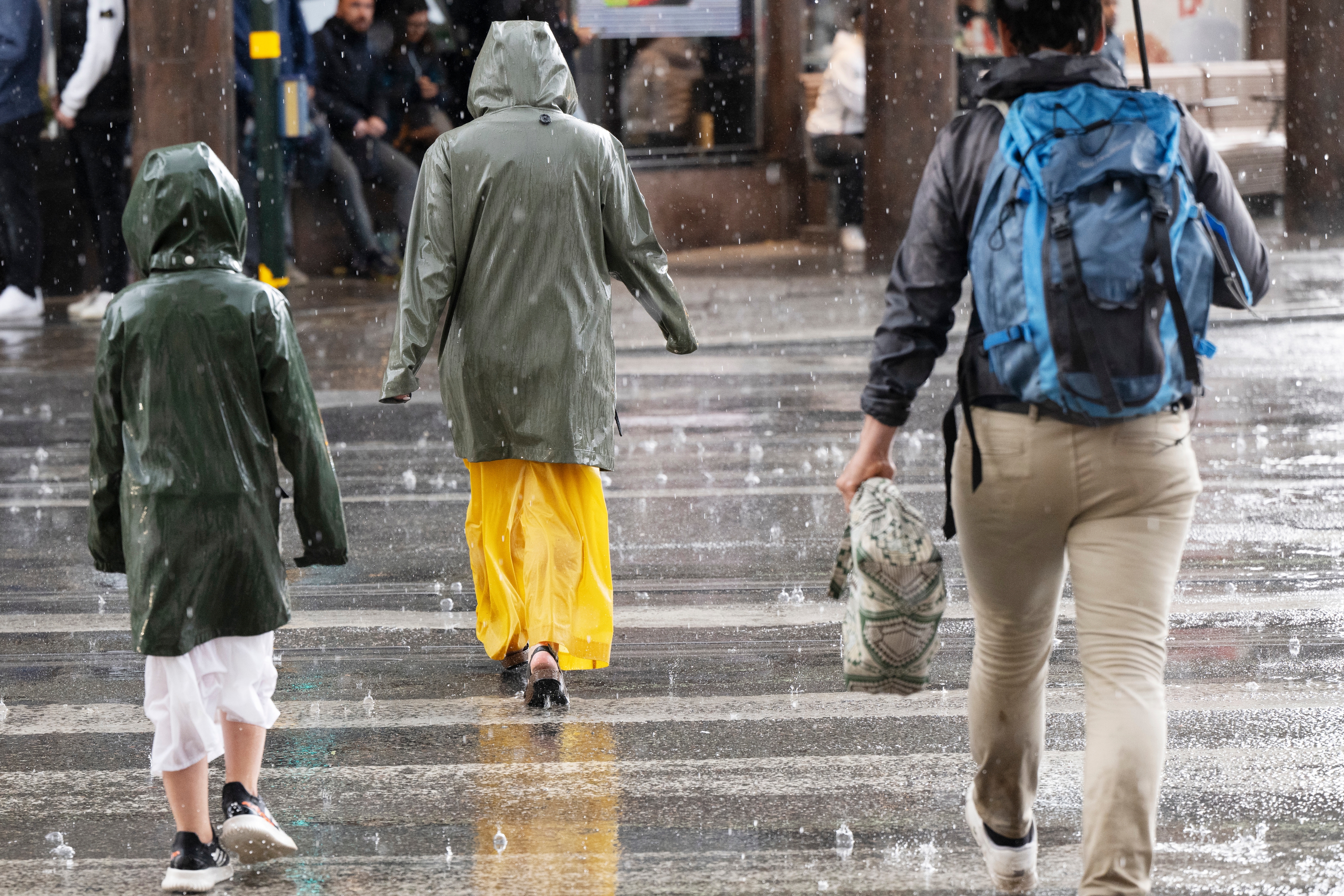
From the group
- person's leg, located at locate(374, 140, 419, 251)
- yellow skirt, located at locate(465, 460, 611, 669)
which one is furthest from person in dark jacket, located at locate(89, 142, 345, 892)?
person's leg, located at locate(374, 140, 419, 251)

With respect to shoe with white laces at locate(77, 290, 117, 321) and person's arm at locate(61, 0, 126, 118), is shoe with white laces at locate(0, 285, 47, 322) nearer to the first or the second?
shoe with white laces at locate(77, 290, 117, 321)

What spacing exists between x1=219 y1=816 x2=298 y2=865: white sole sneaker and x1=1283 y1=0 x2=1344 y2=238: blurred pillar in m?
15.9

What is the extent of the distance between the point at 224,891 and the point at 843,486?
1586 mm

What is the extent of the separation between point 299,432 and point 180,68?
1097 centimetres

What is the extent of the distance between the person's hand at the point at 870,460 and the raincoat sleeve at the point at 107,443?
1.54m

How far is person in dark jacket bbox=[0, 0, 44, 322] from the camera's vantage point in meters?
13.9

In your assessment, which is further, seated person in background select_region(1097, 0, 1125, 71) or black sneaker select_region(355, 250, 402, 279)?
black sneaker select_region(355, 250, 402, 279)

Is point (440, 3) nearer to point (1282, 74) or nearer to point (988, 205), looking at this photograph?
point (1282, 74)

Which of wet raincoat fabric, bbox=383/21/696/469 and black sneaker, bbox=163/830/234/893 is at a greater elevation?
wet raincoat fabric, bbox=383/21/696/469

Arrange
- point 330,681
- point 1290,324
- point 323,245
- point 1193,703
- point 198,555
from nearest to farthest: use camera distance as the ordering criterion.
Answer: point 198,555
point 1193,703
point 330,681
point 1290,324
point 323,245

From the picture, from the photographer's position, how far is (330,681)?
17.6ft

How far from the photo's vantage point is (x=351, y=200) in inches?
612

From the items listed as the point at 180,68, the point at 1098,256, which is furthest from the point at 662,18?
the point at 1098,256

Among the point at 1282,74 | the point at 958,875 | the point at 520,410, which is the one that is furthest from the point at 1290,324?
the point at 958,875
